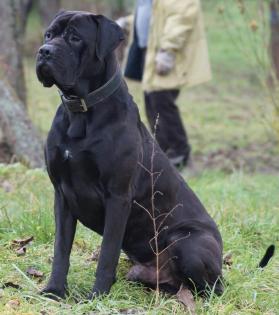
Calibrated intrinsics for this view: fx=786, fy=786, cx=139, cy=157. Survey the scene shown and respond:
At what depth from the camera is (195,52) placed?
8.70m

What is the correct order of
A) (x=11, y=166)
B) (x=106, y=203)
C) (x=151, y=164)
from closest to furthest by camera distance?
(x=106, y=203) → (x=151, y=164) → (x=11, y=166)

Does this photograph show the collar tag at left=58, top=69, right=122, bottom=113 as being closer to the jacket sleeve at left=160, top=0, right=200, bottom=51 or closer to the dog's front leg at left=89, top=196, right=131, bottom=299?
the dog's front leg at left=89, top=196, right=131, bottom=299

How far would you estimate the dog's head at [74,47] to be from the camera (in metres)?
3.87

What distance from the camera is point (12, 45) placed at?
9125mm

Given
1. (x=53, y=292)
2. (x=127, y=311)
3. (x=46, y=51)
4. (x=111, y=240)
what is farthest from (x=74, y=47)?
(x=127, y=311)

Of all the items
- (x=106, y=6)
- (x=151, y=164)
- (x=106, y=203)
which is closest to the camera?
(x=106, y=203)

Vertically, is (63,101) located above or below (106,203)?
above

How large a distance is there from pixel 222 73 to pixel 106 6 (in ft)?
11.1

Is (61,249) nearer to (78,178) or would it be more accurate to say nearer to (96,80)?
(78,178)

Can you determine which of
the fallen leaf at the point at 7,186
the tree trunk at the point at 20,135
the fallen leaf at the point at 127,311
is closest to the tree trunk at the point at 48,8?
the tree trunk at the point at 20,135

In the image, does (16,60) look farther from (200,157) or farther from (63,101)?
(63,101)

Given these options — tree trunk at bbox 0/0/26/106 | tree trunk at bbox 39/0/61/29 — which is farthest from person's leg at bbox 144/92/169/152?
tree trunk at bbox 39/0/61/29

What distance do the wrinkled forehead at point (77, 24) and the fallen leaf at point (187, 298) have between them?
149 centimetres

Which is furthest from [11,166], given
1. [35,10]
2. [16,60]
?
[35,10]
